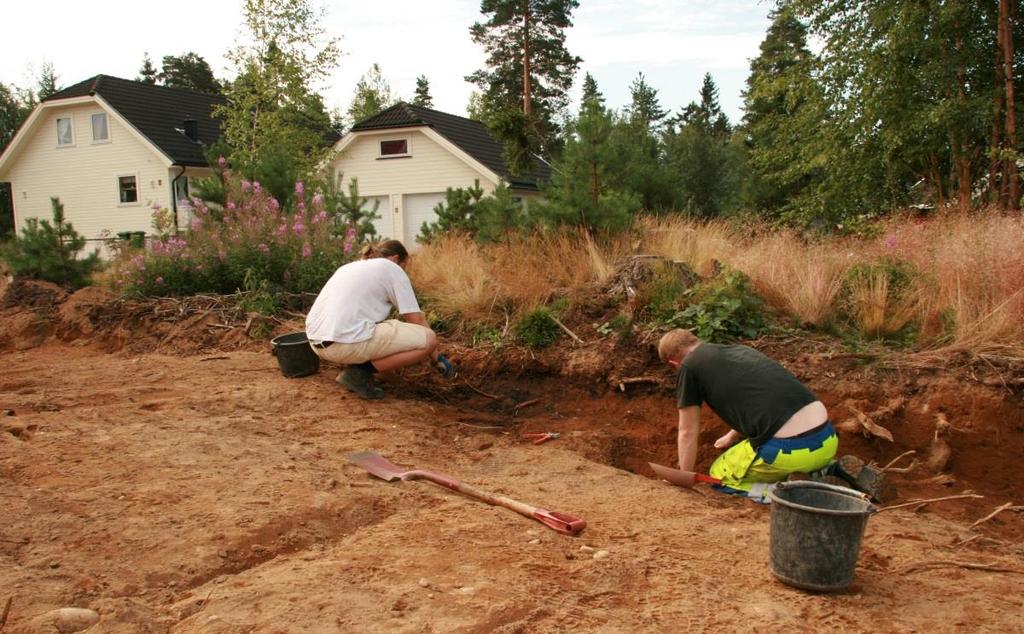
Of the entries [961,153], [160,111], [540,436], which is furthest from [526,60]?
[540,436]

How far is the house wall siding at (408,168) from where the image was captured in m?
24.4

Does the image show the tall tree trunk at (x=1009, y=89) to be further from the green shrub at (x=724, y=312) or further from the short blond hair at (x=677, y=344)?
the short blond hair at (x=677, y=344)

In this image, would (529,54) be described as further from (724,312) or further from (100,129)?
(724,312)

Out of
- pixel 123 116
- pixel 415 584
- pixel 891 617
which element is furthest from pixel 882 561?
pixel 123 116

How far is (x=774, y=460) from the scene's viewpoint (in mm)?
4551

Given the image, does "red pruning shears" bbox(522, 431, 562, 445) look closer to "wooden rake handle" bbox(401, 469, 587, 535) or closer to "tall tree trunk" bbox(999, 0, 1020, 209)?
"wooden rake handle" bbox(401, 469, 587, 535)

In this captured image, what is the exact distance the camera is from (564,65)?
30.8m

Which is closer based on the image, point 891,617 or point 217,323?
point 891,617

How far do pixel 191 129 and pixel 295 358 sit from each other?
2424cm

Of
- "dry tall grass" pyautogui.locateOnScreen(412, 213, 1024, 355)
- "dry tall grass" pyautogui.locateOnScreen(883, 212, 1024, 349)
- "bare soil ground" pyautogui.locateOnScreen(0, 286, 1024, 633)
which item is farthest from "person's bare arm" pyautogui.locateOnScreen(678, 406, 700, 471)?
"dry tall grass" pyautogui.locateOnScreen(883, 212, 1024, 349)

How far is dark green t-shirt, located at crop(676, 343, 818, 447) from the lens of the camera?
4.51 meters

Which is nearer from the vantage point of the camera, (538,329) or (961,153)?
(538,329)

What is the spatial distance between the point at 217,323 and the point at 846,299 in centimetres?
647

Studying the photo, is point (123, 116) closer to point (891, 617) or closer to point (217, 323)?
point (217, 323)
